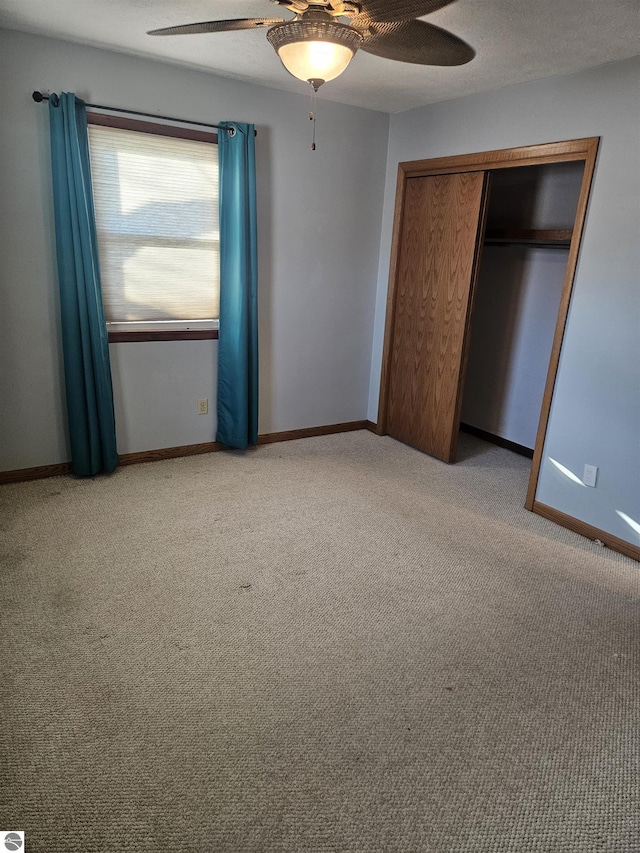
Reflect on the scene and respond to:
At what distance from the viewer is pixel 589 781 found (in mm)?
1647

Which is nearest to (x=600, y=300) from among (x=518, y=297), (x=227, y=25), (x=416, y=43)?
(x=518, y=297)

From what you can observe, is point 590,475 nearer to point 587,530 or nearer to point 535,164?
point 587,530

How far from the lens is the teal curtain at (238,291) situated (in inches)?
136

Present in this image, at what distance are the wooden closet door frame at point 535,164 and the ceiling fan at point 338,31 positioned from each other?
123 centimetres

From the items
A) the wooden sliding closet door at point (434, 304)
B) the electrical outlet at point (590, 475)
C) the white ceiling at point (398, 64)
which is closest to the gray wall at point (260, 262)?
the white ceiling at point (398, 64)

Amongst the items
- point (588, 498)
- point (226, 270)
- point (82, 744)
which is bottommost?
point (82, 744)

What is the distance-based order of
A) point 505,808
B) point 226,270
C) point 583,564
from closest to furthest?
point 505,808, point 583,564, point 226,270

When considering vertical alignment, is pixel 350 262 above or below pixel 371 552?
above

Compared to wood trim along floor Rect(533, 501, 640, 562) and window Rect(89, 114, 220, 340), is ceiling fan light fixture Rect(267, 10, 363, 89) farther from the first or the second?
wood trim along floor Rect(533, 501, 640, 562)

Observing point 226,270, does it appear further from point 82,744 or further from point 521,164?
point 82,744

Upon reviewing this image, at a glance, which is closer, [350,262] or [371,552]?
[371,552]

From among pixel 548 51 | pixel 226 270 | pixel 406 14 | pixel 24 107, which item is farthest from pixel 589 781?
pixel 24 107

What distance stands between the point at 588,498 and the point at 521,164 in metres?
1.92

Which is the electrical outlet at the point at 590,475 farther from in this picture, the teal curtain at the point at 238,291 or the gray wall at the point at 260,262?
the teal curtain at the point at 238,291
